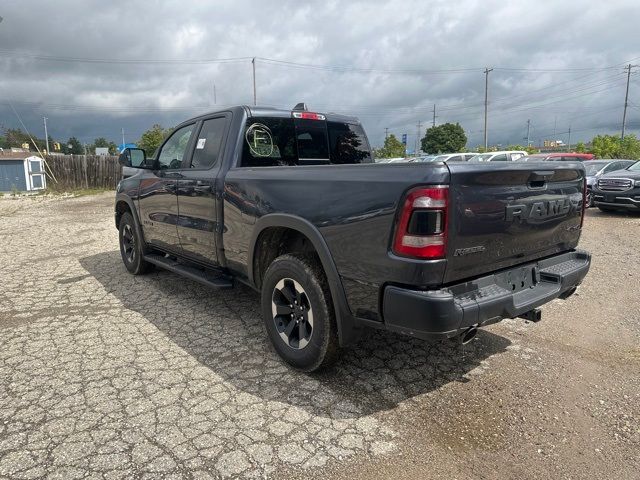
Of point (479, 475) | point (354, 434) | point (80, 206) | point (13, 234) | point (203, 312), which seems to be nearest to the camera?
point (479, 475)

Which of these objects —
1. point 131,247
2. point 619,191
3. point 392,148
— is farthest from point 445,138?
point 131,247

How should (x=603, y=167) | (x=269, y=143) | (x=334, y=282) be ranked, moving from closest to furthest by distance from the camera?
(x=334, y=282) → (x=269, y=143) → (x=603, y=167)

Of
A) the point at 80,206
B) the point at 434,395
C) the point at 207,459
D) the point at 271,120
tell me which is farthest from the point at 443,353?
the point at 80,206

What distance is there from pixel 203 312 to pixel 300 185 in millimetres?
2218

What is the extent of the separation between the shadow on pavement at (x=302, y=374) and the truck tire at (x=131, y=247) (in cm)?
89

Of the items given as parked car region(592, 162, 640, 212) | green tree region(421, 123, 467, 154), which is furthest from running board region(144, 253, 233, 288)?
green tree region(421, 123, 467, 154)

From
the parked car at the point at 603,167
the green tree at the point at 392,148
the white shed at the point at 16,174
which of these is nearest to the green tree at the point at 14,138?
the white shed at the point at 16,174

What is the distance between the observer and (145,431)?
260cm

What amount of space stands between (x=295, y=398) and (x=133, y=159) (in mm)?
→ 3713

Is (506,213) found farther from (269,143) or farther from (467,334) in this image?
(269,143)

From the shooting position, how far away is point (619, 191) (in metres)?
11.5

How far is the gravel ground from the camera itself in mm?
2367

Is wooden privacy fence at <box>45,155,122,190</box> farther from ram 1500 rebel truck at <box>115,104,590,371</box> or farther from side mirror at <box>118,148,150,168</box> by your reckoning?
ram 1500 rebel truck at <box>115,104,590,371</box>

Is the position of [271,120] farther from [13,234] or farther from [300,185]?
[13,234]
